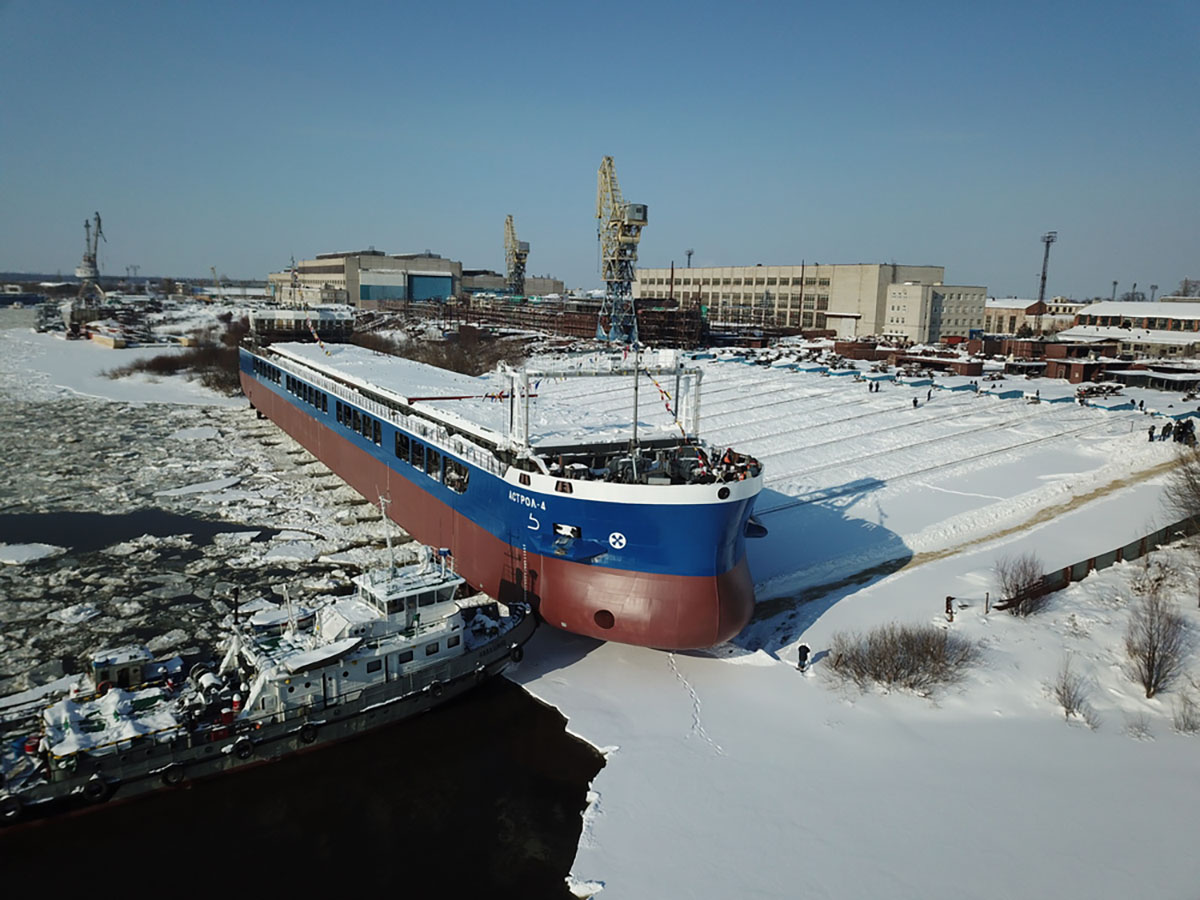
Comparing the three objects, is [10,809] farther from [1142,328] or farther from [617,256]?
[1142,328]

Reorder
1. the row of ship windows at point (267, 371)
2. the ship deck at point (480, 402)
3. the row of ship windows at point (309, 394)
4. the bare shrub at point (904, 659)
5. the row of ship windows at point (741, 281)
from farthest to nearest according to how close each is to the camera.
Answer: the row of ship windows at point (741, 281)
the row of ship windows at point (267, 371)
the row of ship windows at point (309, 394)
the ship deck at point (480, 402)
the bare shrub at point (904, 659)

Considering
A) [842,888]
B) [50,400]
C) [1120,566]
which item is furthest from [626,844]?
[50,400]

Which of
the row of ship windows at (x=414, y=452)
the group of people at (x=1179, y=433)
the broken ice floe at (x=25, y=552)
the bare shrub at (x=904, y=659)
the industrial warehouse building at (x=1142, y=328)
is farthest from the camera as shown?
the industrial warehouse building at (x=1142, y=328)

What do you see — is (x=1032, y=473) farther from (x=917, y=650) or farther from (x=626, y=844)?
(x=626, y=844)

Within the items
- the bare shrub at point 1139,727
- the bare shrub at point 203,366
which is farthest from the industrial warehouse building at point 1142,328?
the bare shrub at point 203,366

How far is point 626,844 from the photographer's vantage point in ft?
36.2

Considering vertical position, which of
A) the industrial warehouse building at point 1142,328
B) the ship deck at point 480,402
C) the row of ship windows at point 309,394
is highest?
the industrial warehouse building at point 1142,328

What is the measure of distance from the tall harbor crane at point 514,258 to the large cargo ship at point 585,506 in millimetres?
107286

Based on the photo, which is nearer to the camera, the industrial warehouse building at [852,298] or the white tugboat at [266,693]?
the white tugboat at [266,693]

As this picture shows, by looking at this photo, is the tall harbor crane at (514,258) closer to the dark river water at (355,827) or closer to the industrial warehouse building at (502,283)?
the industrial warehouse building at (502,283)

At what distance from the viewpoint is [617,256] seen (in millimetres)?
77125

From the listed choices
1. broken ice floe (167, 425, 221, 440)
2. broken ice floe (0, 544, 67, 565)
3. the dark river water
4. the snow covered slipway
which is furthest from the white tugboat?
broken ice floe (167, 425, 221, 440)

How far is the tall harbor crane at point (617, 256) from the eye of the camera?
76375 millimetres

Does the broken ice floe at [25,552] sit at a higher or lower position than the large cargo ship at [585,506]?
lower
